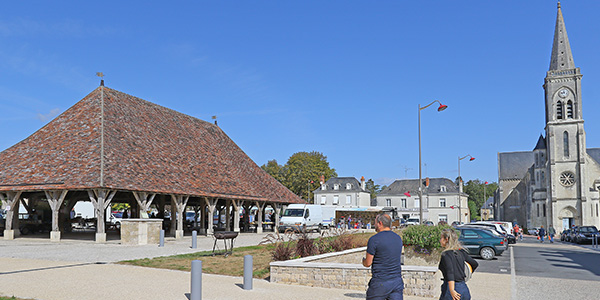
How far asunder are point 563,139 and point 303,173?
3722cm

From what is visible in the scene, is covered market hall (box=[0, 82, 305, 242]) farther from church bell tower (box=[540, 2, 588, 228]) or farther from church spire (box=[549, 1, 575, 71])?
church spire (box=[549, 1, 575, 71])

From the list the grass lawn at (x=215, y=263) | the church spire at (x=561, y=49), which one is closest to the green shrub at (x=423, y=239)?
the grass lawn at (x=215, y=263)

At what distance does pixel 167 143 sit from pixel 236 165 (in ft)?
23.0

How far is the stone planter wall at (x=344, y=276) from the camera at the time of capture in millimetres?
10312

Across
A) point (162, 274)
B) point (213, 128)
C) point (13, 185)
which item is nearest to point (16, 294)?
point (162, 274)

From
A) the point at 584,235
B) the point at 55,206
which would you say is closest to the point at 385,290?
the point at 55,206

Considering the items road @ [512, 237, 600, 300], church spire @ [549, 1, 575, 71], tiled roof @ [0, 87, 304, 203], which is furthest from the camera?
church spire @ [549, 1, 575, 71]

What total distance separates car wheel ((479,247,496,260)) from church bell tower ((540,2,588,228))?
50.5m

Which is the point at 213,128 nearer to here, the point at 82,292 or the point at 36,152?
the point at 36,152

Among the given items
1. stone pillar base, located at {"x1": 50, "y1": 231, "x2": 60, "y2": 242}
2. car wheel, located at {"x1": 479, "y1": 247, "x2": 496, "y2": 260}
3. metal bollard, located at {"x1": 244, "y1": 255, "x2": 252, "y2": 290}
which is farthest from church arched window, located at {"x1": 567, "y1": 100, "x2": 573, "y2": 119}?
metal bollard, located at {"x1": 244, "y1": 255, "x2": 252, "y2": 290}

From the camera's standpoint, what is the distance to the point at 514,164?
94875 mm

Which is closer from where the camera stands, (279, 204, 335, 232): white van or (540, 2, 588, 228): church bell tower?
(279, 204, 335, 232): white van

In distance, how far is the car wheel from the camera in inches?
811

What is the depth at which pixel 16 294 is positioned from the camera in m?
9.18
